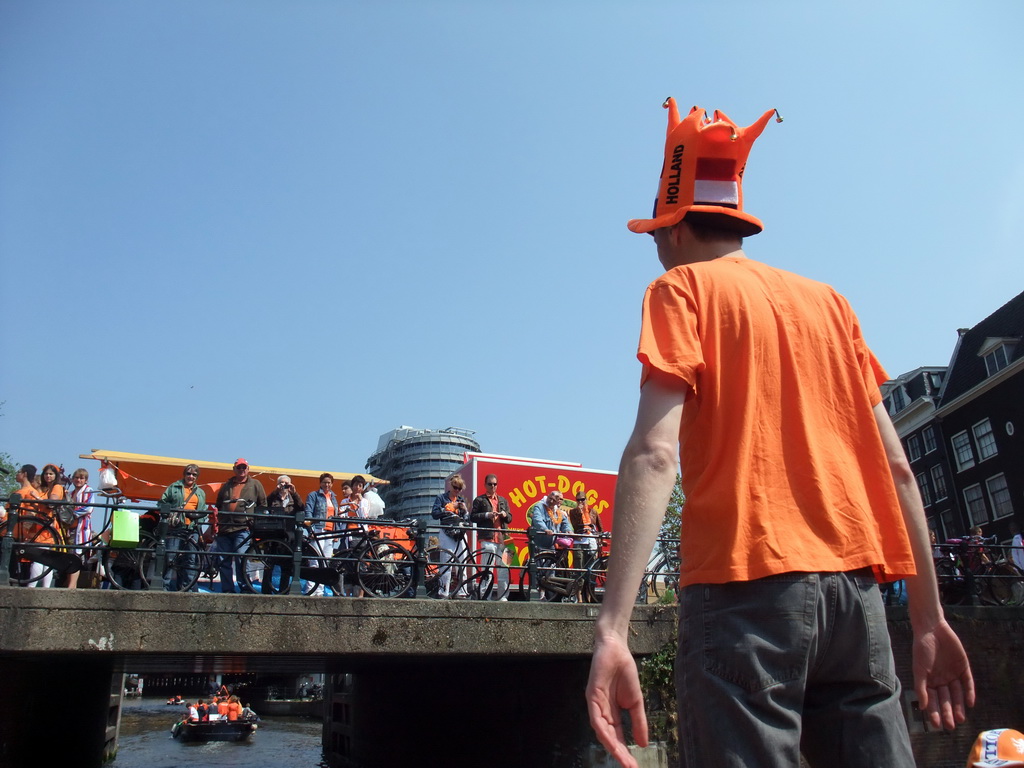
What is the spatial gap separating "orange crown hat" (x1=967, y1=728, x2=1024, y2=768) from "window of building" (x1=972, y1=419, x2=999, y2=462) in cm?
3531

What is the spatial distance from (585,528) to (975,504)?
3073cm

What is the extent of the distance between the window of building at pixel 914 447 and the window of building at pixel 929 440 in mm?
526

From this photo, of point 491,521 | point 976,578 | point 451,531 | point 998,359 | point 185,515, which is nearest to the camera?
point 185,515

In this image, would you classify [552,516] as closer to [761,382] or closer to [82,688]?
[761,382]

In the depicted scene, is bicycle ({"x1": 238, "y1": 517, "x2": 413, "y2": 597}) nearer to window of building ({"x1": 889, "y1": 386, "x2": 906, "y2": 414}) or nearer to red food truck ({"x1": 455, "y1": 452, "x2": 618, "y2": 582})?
red food truck ({"x1": 455, "y1": 452, "x2": 618, "y2": 582})

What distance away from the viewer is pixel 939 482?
38.7 meters

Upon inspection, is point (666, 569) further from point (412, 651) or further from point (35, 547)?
point (35, 547)

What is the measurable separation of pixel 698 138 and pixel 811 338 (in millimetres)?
702

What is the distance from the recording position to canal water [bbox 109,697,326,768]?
29.1m

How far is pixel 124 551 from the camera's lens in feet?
32.2

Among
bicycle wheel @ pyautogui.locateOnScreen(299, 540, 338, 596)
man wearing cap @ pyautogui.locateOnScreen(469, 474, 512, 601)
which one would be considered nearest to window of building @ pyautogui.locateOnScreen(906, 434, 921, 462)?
man wearing cap @ pyautogui.locateOnScreen(469, 474, 512, 601)

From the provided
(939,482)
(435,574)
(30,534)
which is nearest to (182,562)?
(30,534)

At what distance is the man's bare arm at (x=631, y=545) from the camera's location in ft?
5.89

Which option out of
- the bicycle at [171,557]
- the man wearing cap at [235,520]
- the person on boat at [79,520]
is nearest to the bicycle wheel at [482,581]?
the man wearing cap at [235,520]
